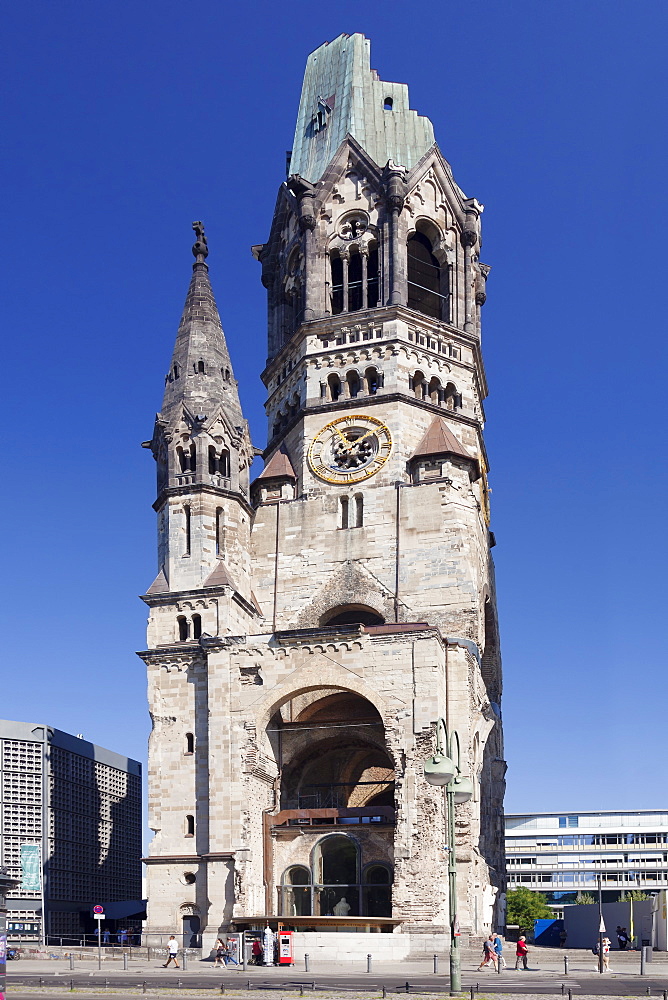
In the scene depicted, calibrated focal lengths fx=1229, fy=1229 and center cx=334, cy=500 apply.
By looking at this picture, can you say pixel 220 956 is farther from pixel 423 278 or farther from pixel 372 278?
pixel 423 278

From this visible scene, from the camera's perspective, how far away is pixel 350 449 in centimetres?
5672

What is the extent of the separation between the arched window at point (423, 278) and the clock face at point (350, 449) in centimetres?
737

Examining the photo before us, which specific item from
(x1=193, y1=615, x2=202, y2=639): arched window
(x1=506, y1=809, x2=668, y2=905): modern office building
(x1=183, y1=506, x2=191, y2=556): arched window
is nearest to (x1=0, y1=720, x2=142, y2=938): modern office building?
(x1=193, y1=615, x2=202, y2=639): arched window

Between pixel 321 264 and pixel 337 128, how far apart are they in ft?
28.6

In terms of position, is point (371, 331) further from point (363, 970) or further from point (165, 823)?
point (363, 970)

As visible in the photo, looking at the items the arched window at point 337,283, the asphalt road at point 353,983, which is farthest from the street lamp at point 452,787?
the arched window at point 337,283

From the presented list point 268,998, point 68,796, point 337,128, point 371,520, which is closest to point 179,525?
point 371,520

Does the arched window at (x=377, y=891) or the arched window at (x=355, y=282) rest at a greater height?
the arched window at (x=355, y=282)

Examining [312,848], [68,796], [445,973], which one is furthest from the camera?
[68,796]

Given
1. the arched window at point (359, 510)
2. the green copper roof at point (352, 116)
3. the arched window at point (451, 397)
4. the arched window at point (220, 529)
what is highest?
the green copper roof at point (352, 116)

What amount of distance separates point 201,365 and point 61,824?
80.6ft

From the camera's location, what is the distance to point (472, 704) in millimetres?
49094

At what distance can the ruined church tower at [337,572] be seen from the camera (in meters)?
47.3

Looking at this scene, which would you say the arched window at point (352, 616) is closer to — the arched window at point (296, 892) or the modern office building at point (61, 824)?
the arched window at point (296, 892)
